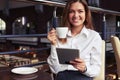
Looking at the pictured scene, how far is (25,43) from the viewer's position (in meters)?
11.7

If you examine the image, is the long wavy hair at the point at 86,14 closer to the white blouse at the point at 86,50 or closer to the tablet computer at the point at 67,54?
the white blouse at the point at 86,50

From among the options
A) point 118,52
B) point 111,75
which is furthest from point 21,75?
point 111,75

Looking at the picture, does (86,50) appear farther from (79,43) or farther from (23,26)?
(23,26)

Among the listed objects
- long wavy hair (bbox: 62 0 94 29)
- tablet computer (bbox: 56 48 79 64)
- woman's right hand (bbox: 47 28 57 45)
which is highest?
long wavy hair (bbox: 62 0 94 29)

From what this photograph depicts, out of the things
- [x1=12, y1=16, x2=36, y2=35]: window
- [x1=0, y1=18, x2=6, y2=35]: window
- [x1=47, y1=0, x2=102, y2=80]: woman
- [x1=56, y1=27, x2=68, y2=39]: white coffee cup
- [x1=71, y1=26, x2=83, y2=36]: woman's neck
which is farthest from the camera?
[x1=0, y1=18, x2=6, y2=35]: window

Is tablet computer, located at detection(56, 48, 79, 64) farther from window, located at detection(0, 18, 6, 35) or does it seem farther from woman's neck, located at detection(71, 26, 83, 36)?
window, located at detection(0, 18, 6, 35)

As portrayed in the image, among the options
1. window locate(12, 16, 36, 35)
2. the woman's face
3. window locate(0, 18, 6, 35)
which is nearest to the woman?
the woman's face

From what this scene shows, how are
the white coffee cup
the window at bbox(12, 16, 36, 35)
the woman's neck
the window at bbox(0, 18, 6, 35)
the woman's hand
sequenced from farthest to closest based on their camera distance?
the window at bbox(0, 18, 6, 35) < the window at bbox(12, 16, 36, 35) < the woman's neck < the white coffee cup < the woman's hand

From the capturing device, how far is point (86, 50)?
4.93ft

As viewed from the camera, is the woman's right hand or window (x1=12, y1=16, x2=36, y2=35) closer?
the woman's right hand

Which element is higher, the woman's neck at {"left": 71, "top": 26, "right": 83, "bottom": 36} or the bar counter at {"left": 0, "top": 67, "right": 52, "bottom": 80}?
the woman's neck at {"left": 71, "top": 26, "right": 83, "bottom": 36}

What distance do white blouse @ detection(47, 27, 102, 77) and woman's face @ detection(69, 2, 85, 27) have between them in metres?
0.07

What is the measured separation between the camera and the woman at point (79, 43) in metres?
1.48

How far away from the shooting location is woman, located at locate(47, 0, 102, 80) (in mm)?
1476
